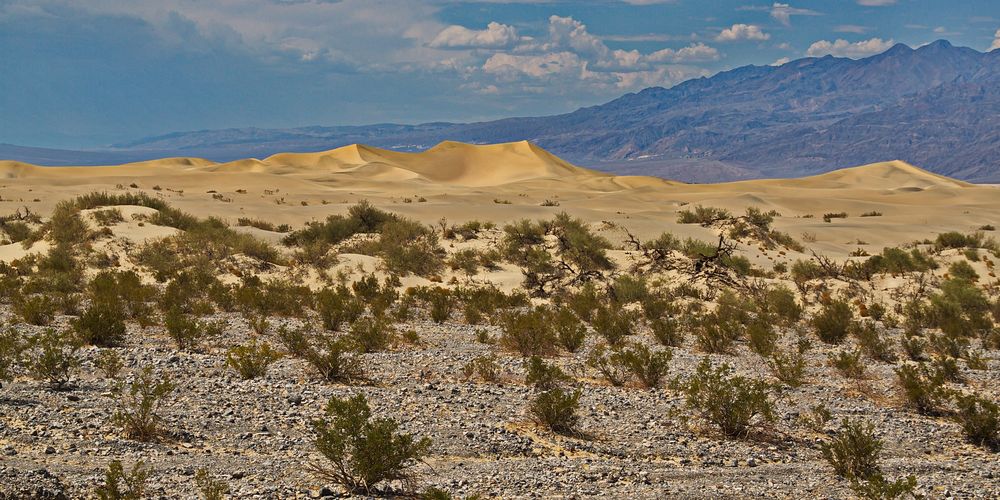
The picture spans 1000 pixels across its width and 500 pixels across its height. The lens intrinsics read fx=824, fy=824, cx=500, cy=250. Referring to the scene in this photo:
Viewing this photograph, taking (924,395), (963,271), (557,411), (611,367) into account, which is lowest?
(611,367)

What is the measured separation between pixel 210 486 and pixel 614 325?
10330 millimetres

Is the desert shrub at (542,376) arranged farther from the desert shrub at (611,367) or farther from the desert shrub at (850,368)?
the desert shrub at (850,368)

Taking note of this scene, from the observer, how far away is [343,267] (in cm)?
2361

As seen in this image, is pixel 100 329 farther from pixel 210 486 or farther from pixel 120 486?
pixel 210 486

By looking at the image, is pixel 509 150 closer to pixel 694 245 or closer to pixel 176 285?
pixel 694 245

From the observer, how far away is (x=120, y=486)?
21.6ft

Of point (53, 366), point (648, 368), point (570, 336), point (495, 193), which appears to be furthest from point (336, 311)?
point (495, 193)

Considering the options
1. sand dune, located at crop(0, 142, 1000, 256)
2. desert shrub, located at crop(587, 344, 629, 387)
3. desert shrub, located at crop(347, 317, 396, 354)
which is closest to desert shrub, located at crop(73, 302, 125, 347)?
desert shrub, located at crop(347, 317, 396, 354)

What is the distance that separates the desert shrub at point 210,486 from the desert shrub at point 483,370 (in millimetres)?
4931

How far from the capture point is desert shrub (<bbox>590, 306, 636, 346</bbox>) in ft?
48.9

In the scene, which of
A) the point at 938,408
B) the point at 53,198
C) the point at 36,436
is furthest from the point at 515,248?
the point at 53,198

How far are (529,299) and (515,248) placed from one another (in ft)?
15.7

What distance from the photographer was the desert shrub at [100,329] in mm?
12578

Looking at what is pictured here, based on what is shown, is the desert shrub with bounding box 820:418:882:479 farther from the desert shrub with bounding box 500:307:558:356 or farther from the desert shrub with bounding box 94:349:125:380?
the desert shrub with bounding box 94:349:125:380
